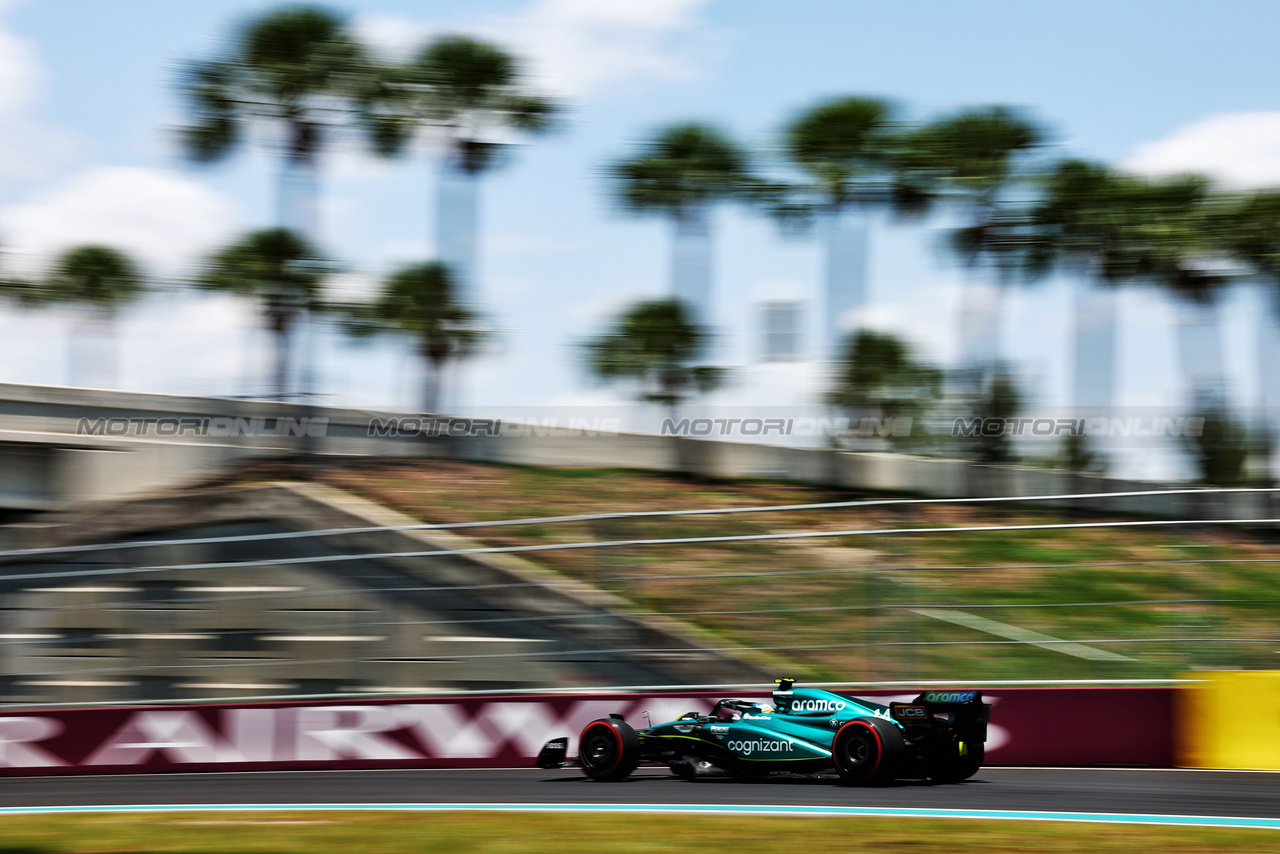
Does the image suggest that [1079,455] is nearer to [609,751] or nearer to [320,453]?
[320,453]

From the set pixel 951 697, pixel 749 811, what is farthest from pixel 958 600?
pixel 749 811

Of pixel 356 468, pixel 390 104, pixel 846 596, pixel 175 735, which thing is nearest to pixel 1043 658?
pixel 846 596

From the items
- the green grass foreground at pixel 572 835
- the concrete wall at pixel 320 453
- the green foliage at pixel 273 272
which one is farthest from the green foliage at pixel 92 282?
the green grass foreground at pixel 572 835

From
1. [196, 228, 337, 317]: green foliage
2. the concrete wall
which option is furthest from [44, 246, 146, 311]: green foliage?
the concrete wall

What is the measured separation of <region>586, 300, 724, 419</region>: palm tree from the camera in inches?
961

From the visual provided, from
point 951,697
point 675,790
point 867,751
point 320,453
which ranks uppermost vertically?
point 320,453

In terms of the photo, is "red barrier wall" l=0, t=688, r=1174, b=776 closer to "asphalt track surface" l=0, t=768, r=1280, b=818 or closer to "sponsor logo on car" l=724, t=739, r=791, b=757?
"asphalt track surface" l=0, t=768, r=1280, b=818

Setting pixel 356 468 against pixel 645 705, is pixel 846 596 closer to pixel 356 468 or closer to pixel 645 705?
pixel 645 705

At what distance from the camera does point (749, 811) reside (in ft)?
24.0

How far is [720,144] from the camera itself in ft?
82.5

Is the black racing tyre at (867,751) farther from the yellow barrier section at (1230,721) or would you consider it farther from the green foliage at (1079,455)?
the green foliage at (1079,455)

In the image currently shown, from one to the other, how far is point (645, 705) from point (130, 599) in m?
5.00

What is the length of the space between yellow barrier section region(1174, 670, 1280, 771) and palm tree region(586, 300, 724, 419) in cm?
1433

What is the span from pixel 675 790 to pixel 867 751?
1.38 meters
